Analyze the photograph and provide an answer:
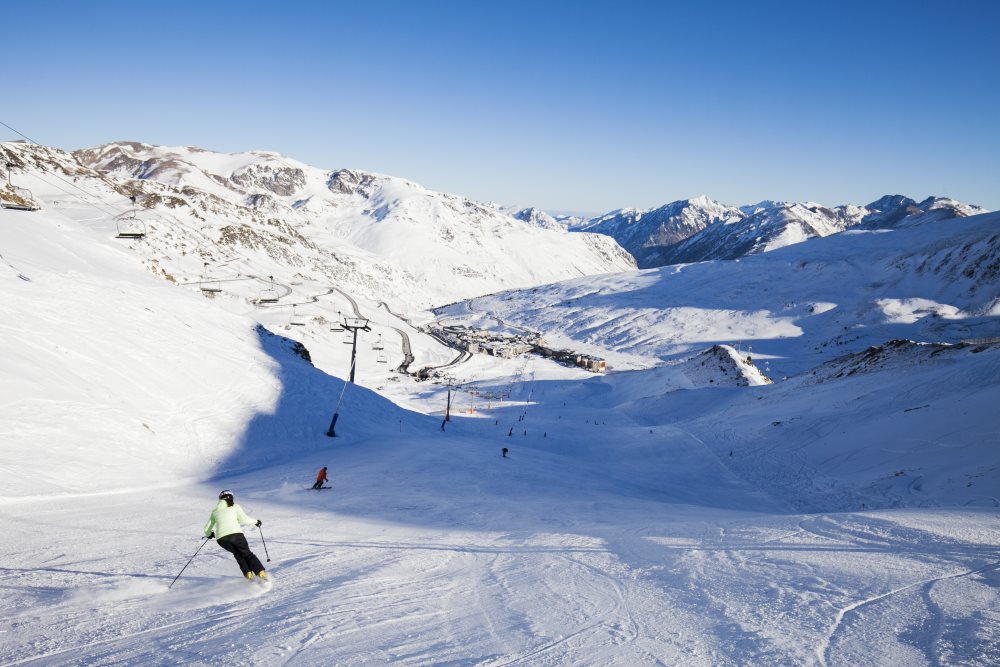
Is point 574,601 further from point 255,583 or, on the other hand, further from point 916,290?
point 916,290

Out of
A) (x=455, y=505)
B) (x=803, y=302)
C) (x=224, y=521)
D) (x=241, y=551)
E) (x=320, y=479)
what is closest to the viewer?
(x=241, y=551)

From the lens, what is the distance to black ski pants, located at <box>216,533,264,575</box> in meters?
9.43

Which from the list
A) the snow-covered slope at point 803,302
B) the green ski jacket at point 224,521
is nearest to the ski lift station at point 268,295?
the snow-covered slope at point 803,302

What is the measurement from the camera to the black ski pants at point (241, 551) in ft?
30.9

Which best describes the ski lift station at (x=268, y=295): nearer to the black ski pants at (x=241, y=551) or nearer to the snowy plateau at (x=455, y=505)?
the snowy plateau at (x=455, y=505)

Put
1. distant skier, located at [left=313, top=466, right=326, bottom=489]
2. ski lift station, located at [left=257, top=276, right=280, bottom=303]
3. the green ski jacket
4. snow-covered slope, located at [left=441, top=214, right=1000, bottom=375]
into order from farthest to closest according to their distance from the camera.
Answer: ski lift station, located at [left=257, top=276, right=280, bottom=303]
snow-covered slope, located at [left=441, top=214, right=1000, bottom=375]
distant skier, located at [left=313, top=466, right=326, bottom=489]
the green ski jacket

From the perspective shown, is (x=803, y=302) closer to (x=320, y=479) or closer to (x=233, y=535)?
(x=320, y=479)

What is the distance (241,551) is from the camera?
9.47m

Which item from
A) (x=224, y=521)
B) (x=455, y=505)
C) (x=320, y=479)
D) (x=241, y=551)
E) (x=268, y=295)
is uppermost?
(x=268, y=295)

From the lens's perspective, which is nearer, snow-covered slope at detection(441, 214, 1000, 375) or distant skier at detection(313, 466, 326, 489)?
distant skier at detection(313, 466, 326, 489)

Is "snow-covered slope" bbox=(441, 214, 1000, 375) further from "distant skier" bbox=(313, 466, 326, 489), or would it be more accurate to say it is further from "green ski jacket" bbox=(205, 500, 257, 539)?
"green ski jacket" bbox=(205, 500, 257, 539)

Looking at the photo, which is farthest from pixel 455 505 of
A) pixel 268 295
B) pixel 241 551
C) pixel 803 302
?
pixel 803 302

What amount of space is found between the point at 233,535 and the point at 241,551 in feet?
1.08

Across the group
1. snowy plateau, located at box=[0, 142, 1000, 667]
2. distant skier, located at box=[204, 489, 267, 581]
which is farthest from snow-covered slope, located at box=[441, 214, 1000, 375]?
distant skier, located at box=[204, 489, 267, 581]
